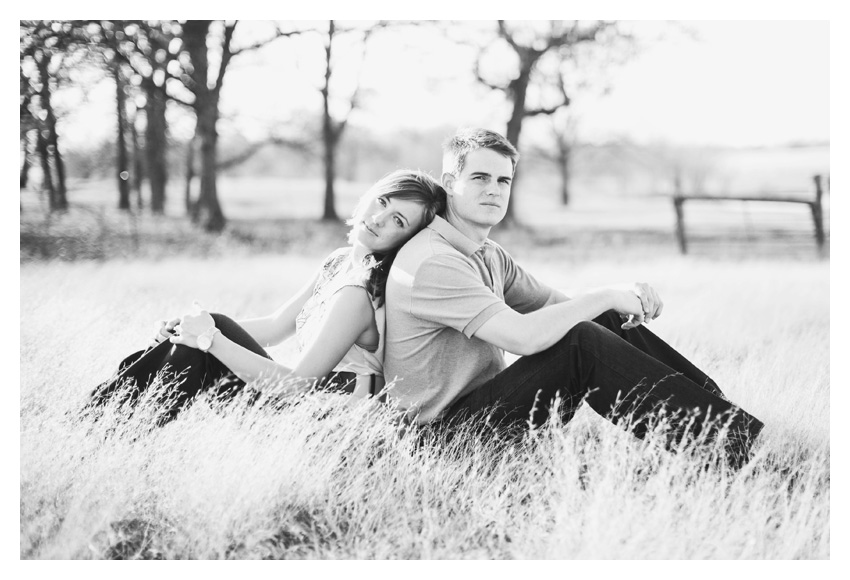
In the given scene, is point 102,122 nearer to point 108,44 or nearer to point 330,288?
point 108,44

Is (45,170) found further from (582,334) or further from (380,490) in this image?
(582,334)

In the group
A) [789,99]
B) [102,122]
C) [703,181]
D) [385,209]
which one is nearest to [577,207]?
[703,181]

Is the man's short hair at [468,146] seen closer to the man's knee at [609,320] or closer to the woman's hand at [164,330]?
the man's knee at [609,320]

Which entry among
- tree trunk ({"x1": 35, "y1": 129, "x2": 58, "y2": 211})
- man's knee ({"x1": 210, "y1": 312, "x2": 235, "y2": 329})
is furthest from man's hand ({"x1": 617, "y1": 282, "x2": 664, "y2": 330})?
tree trunk ({"x1": 35, "y1": 129, "x2": 58, "y2": 211})

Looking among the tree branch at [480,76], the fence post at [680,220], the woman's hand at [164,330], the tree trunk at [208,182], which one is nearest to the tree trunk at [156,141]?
the tree trunk at [208,182]

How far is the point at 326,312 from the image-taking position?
2766 millimetres

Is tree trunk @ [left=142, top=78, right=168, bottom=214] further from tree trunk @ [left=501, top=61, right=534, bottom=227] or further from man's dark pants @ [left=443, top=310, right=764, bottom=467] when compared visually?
man's dark pants @ [left=443, top=310, right=764, bottom=467]

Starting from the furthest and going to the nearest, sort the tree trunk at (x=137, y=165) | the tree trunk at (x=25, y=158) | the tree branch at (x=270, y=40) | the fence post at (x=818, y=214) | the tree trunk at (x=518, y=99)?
the tree trunk at (x=518, y=99) < the fence post at (x=818, y=214) < the tree trunk at (x=137, y=165) < the tree trunk at (x=25, y=158) < the tree branch at (x=270, y=40)

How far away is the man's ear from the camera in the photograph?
2.92m

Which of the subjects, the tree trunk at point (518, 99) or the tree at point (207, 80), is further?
the tree trunk at point (518, 99)

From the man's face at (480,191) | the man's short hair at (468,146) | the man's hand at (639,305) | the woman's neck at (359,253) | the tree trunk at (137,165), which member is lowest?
the man's hand at (639,305)

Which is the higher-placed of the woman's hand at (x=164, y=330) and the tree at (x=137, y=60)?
the tree at (x=137, y=60)

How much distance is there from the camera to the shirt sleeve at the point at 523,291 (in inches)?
125

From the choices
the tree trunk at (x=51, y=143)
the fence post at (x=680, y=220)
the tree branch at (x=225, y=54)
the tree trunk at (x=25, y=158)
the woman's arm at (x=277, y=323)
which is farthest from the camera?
the fence post at (x=680, y=220)
